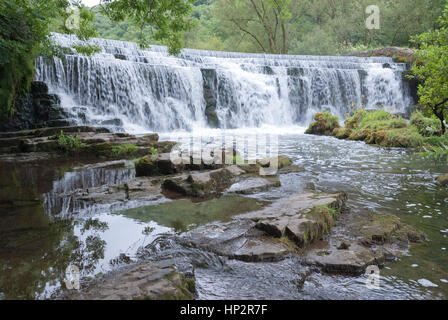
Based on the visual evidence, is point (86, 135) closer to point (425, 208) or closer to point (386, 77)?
point (425, 208)

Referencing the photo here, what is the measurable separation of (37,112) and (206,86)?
8223 mm

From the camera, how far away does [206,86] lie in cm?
1712

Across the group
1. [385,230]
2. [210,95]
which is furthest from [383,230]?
[210,95]

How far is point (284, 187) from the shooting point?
5504 millimetres

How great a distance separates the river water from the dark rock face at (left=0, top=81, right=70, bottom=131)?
519cm

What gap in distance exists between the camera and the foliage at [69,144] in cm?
869

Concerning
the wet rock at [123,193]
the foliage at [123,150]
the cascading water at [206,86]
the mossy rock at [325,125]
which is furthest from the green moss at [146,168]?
the mossy rock at [325,125]

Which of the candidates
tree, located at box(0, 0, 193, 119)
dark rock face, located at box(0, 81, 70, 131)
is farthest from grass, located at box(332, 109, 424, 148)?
dark rock face, located at box(0, 81, 70, 131)

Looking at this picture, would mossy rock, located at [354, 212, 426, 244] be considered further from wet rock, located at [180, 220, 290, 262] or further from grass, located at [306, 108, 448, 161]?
grass, located at [306, 108, 448, 161]

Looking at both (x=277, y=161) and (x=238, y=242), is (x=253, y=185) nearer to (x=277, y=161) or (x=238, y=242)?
(x=277, y=161)

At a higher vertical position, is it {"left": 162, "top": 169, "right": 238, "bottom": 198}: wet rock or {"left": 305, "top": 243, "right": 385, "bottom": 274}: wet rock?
{"left": 162, "top": 169, "right": 238, "bottom": 198}: wet rock

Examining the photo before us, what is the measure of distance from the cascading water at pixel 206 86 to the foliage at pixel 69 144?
3378 millimetres

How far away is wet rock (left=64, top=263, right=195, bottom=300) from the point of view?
6.81 ft
